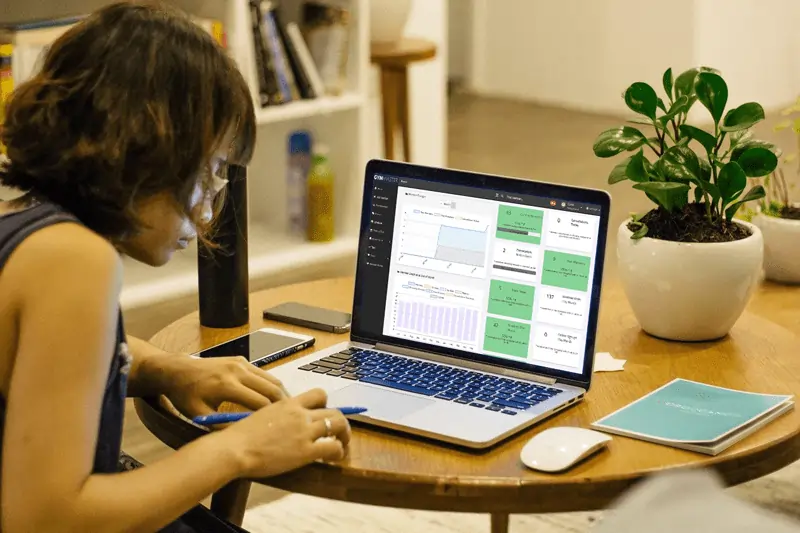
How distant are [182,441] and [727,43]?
527 centimetres

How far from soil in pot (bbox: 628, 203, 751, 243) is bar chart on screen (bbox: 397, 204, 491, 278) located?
10.3 inches

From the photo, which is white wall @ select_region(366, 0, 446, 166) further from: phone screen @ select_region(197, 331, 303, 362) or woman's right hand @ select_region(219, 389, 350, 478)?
woman's right hand @ select_region(219, 389, 350, 478)

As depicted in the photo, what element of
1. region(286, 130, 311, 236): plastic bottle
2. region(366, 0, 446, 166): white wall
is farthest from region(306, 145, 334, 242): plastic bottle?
region(366, 0, 446, 166): white wall

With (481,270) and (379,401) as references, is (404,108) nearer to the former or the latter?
(481,270)

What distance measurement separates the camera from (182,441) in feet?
4.34

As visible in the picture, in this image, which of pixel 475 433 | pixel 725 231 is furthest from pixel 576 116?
pixel 475 433

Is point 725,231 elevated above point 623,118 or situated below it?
above

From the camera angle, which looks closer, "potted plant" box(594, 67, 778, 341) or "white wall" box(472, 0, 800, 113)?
"potted plant" box(594, 67, 778, 341)

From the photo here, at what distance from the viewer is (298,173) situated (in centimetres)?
365

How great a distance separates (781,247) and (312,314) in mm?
941

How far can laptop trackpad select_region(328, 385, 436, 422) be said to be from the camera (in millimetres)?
1316

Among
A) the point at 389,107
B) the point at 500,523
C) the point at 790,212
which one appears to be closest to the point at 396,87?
the point at 389,107

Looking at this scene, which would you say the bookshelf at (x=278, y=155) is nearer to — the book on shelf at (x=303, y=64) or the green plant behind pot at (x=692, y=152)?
the book on shelf at (x=303, y=64)

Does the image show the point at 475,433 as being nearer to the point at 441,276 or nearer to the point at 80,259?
the point at 441,276
